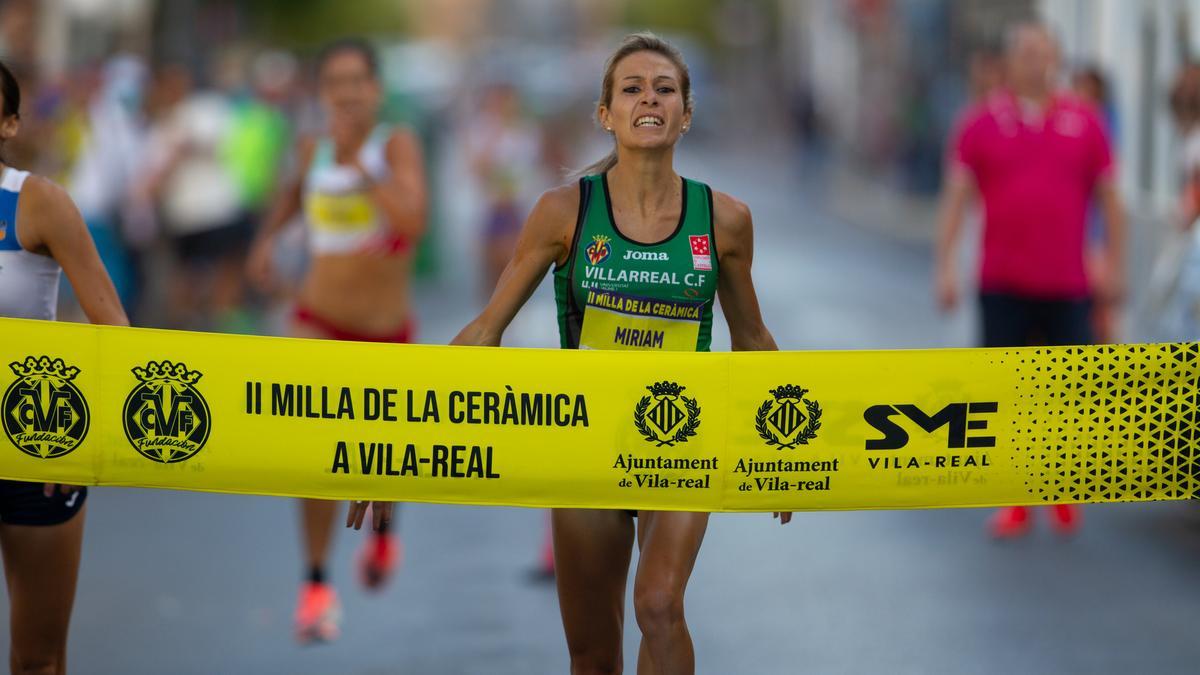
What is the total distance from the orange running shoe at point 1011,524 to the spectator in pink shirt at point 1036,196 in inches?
33.5

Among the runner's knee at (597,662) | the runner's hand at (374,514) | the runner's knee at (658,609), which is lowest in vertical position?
the runner's knee at (597,662)

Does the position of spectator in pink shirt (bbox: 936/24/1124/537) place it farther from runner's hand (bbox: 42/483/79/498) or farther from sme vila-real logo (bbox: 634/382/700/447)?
runner's hand (bbox: 42/483/79/498)

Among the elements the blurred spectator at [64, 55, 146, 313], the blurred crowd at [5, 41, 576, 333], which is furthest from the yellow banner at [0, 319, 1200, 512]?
the blurred spectator at [64, 55, 146, 313]

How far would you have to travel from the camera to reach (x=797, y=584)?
804 cm

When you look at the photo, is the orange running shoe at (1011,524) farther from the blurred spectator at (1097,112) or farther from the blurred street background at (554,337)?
the blurred spectator at (1097,112)

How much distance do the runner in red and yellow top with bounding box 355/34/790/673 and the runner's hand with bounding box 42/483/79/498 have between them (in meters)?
0.81

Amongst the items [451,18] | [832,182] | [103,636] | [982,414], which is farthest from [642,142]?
[451,18]

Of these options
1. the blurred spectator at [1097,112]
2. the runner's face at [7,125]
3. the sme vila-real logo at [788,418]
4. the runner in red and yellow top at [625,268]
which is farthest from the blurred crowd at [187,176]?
the sme vila-real logo at [788,418]

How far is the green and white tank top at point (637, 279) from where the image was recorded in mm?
4828

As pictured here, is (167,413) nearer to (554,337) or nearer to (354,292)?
(354,292)

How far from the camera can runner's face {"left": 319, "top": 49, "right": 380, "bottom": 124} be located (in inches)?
295

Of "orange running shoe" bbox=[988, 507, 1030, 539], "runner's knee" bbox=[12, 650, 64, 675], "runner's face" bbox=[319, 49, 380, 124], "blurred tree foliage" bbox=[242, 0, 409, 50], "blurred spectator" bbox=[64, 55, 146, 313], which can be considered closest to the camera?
"runner's knee" bbox=[12, 650, 64, 675]

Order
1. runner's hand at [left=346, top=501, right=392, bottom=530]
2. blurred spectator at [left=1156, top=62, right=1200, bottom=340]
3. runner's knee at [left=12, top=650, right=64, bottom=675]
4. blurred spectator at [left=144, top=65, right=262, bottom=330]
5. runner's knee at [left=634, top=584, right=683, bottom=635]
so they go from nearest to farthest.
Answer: runner's knee at [left=634, top=584, right=683, bottom=635] → runner's hand at [left=346, top=501, right=392, bottom=530] → runner's knee at [left=12, top=650, right=64, bottom=675] → blurred spectator at [left=1156, top=62, right=1200, bottom=340] → blurred spectator at [left=144, top=65, right=262, bottom=330]

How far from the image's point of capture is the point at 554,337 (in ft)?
52.8
